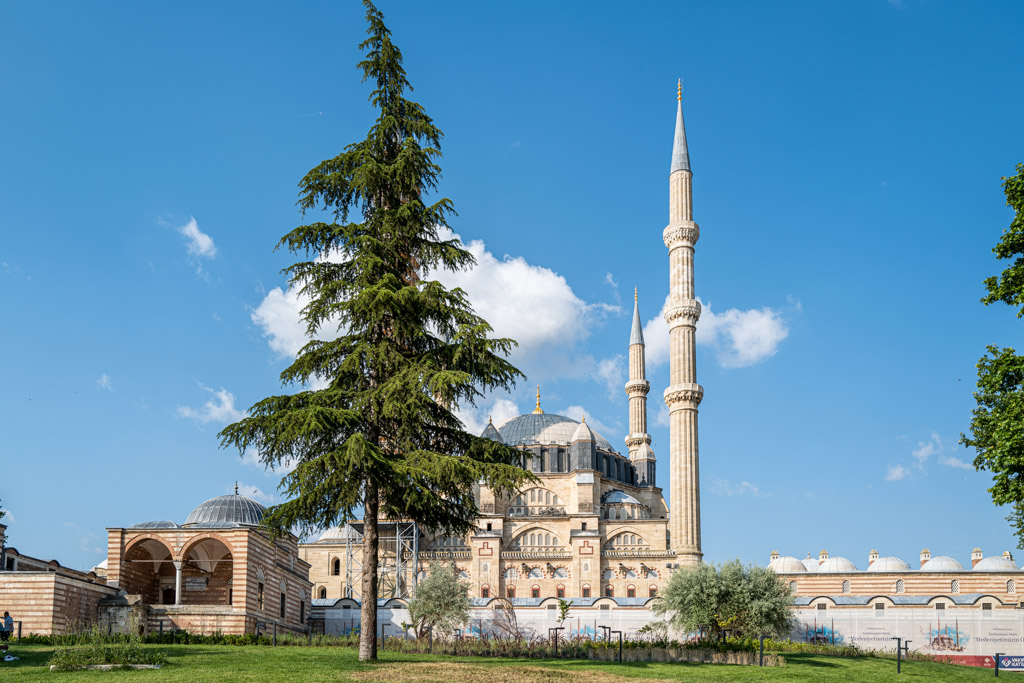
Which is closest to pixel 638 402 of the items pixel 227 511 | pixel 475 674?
pixel 227 511

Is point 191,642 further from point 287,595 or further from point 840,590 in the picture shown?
point 840,590

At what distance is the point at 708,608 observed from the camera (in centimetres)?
2741

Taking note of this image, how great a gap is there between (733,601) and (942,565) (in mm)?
32482

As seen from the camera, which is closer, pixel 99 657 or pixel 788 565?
pixel 99 657

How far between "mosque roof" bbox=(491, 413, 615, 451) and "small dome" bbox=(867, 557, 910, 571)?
17515 millimetres

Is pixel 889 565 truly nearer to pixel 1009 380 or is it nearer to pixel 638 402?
pixel 638 402

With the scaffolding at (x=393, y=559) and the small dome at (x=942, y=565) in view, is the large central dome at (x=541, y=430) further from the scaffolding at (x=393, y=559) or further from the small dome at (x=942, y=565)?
the small dome at (x=942, y=565)

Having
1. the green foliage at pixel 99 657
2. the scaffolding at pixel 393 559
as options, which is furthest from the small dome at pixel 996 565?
the green foliage at pixel 99 657

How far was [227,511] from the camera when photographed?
129ft

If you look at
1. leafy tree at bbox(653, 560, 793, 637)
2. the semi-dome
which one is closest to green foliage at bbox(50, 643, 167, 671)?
leafy tree at bbox(653, 560, 793, 637)

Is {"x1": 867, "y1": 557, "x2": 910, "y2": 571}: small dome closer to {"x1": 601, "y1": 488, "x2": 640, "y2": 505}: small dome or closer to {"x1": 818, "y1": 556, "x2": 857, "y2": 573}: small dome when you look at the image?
{"x1": 818, "y1": 556, "x2": 857, "y2": 573}: small dome

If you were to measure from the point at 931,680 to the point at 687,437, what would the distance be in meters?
26.7

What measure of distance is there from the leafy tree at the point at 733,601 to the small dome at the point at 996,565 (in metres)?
32.0

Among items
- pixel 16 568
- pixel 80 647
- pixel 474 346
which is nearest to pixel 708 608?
pixel 474 346
